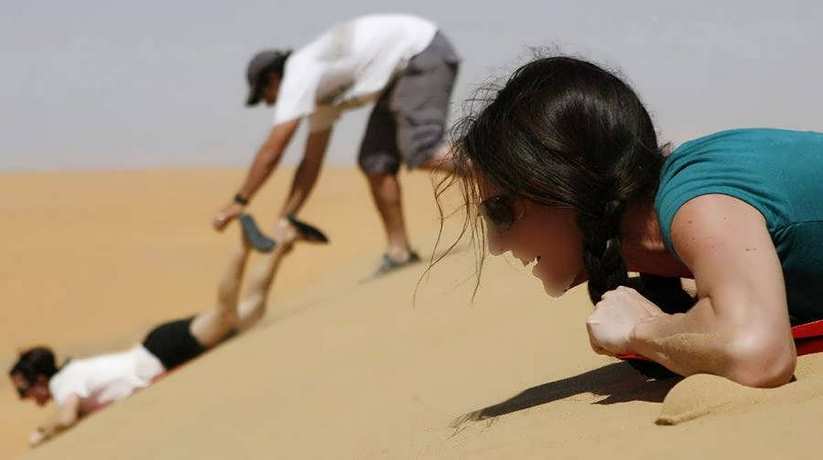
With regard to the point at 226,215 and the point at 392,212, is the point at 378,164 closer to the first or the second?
the point at 392,212

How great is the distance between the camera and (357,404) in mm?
4035

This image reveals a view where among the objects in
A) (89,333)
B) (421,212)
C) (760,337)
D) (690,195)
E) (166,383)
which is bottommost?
(421,212)

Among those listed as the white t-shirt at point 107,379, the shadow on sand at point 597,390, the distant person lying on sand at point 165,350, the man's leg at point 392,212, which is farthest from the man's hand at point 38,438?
the shadow on sand at point 597,390

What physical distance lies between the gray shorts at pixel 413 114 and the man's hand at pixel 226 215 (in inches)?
27.0

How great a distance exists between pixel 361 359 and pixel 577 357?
133 cm

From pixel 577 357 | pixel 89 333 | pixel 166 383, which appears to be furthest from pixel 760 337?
pixel 89 333

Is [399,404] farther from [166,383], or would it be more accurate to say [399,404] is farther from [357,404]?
[166,383]

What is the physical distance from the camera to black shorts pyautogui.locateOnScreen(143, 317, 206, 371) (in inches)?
273

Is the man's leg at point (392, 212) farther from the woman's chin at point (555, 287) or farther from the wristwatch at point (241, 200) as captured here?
the woman's chin at point (555, 287)

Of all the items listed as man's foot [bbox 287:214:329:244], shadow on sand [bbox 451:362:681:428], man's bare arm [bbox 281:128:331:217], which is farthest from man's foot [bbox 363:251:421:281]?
shadow on sand [bbox 451:362:681:428]

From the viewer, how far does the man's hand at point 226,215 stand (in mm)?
7035

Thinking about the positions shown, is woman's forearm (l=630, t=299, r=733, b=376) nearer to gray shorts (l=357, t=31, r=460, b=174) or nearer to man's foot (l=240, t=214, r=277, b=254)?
gray shorts (l=357, t=31, r=460, b=174)

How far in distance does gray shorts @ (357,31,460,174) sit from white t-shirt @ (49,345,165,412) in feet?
5.00

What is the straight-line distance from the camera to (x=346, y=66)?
720cm
